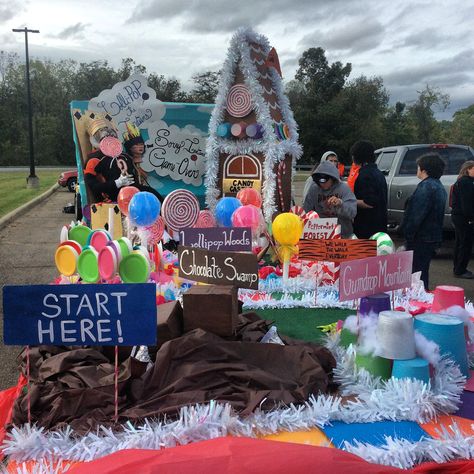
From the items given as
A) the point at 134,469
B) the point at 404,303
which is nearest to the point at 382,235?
the point at 404,303

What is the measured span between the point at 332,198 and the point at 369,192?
48 cm

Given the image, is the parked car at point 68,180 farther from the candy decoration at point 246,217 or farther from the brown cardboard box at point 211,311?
the brown cardboard box at point 211,311

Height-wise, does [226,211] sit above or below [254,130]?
below

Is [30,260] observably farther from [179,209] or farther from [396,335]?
[396,335]

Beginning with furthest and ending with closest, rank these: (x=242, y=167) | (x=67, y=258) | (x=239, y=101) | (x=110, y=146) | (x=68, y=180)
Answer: (x=68, y=180)
(x=242, y=167)
(x=239, y=101)
(x=110, y=146)
(x=67, y=258)

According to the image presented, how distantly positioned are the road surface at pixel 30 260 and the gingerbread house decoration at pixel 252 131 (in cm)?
249

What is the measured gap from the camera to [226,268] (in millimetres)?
2777

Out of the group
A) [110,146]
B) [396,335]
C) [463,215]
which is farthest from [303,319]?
[463,215]

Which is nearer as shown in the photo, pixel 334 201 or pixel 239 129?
pixel 334 201

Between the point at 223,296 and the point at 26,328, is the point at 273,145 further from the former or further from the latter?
the point at 26,328

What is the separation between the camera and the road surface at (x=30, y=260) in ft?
13.2

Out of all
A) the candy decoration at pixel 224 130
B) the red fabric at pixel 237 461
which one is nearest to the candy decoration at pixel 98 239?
the red fabric at pixel 237 461

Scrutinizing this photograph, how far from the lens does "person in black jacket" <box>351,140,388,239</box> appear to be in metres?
5.10

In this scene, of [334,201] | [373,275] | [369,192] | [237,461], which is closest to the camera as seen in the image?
[237,461]
